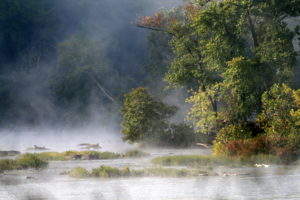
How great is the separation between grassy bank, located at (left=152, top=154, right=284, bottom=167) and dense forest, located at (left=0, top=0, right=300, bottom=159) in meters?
0.86

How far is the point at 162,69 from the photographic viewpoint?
79562 mm

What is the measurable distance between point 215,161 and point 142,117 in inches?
687

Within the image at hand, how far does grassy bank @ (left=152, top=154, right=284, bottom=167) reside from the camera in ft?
110

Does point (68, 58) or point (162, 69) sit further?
point (68, 58)

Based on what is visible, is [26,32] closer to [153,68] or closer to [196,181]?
[153,68]

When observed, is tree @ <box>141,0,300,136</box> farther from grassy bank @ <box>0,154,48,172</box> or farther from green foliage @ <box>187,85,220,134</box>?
grassy bank @ <box>0,154,48,172</box>

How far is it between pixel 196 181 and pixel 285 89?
13.6m

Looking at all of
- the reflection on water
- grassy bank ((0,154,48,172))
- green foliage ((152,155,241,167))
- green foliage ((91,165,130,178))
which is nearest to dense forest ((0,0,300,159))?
green foliage ((152,155,241,167))

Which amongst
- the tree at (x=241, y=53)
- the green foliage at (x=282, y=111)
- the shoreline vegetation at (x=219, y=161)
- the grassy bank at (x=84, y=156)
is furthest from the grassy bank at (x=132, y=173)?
the tree at (x=241, y=53)

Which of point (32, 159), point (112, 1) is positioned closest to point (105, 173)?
point (32, 159)

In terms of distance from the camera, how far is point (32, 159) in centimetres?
3456

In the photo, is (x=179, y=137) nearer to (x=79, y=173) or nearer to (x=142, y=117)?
(x=142, y=117)

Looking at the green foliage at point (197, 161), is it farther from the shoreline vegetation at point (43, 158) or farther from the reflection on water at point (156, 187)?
the shoreline vegetation at point (43, 158)

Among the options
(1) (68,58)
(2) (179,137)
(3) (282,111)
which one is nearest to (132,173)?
(3) (282,111)
